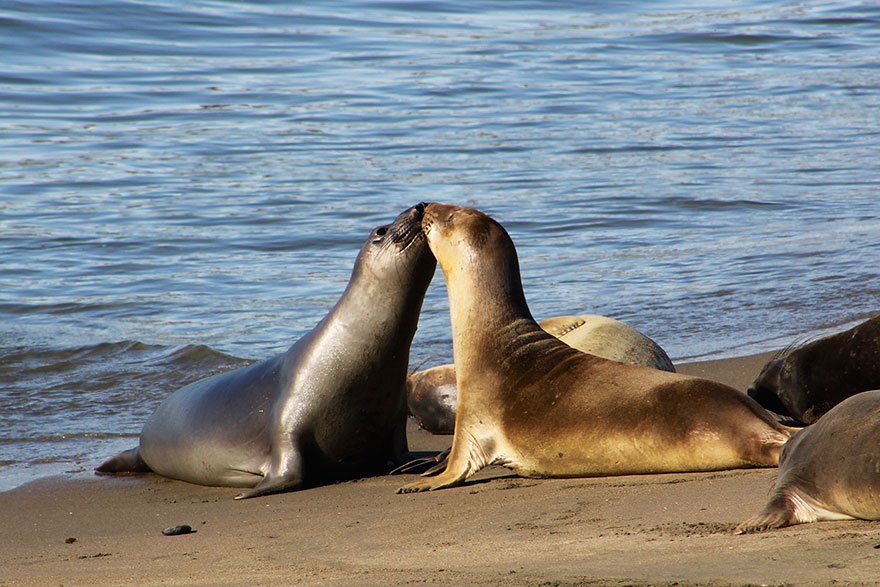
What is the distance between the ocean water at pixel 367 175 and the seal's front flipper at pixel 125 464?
0.23 m

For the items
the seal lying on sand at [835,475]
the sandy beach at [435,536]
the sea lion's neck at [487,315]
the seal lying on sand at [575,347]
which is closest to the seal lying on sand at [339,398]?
the sandy beach at [435,536]

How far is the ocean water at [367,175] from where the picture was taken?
928 centimetres

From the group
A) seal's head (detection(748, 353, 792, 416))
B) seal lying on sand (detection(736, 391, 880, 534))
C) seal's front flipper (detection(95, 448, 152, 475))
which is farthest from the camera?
seal's front flipper (detection(95, 448, 152, 475))

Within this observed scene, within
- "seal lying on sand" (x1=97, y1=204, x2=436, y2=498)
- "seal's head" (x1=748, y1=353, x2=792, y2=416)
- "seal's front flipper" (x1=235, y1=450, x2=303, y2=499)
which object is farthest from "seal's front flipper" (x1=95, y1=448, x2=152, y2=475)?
"seal's head" (x1=748, y1=353, x2=792, y2=416)

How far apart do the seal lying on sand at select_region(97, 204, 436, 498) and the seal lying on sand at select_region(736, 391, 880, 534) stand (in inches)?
96.4

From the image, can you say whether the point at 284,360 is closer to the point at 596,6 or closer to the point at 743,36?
the point at 743,36

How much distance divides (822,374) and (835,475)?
98.0 inches

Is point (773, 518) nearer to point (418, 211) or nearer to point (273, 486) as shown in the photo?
point (273, 486)

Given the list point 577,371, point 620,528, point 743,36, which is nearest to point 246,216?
point 577,371

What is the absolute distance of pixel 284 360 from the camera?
6426mm

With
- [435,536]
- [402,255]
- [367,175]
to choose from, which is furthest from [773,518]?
[367,175]

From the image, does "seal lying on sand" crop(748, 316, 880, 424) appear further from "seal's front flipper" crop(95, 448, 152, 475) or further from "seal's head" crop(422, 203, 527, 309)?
"seal's front flipper" crop(95, 448, 152, 475)

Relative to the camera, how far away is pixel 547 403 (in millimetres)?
5426

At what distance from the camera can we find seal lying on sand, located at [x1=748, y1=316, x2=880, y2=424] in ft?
20.1
